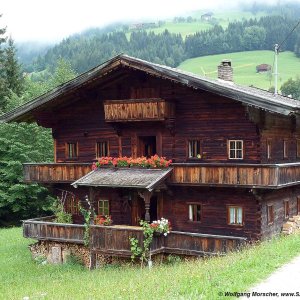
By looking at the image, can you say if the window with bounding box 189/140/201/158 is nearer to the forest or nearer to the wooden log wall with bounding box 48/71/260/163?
the wooden log wall with bounding box 48/71/260/163

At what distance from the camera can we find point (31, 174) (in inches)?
1219

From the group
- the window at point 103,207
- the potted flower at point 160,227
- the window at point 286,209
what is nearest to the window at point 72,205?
the window at point 103,207

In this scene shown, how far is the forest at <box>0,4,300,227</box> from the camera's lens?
4656 cm

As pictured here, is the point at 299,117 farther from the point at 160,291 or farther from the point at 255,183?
the point at 160,291

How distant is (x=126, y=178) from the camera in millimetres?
26094

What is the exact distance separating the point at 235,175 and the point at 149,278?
7.22 m

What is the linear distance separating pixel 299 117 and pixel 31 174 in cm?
1411

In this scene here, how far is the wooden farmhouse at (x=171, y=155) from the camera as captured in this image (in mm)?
24891

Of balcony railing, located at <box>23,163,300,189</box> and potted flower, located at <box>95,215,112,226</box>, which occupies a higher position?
balcony railing, located at <box>23,163,300,189</box>

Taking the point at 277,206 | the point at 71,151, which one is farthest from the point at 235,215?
the point at 71,151

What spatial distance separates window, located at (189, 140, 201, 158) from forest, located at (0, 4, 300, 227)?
19071mm

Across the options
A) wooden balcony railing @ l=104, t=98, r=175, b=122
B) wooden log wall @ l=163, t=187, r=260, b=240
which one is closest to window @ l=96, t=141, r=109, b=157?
wooden balcony railing @ l=104, t=98, r=175, b=122

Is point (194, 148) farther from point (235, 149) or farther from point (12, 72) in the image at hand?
point (12, 72)

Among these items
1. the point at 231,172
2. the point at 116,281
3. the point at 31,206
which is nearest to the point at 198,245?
the point at 231,172
